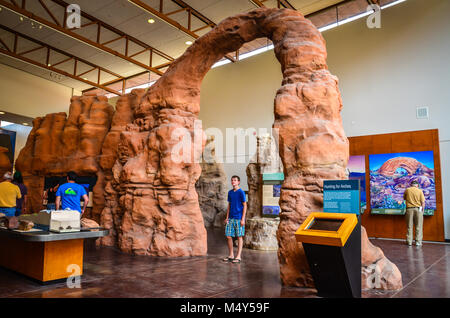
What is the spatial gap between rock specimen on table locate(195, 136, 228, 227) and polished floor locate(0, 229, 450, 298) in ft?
23.4

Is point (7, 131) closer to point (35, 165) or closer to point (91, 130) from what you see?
point (35, 165)

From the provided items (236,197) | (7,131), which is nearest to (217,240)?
(236,197)

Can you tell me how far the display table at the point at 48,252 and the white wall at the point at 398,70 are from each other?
9.64 meters

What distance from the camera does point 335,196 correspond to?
4.31 meters

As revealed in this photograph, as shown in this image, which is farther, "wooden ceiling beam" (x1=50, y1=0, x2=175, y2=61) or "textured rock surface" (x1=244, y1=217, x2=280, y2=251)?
"wooden ceiling beam" (x1=50, y1=0, x2=175, y2=61)

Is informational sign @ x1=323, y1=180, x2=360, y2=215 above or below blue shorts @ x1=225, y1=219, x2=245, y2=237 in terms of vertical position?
above

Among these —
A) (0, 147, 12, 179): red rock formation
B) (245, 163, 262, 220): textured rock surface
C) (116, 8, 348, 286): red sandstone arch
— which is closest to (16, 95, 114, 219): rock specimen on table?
(0, 147, 12, 179): red rock formation

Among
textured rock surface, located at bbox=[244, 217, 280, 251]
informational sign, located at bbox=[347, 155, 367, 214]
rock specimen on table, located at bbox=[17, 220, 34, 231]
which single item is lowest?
textured rock surface, located at bbox=[244, 217, 280, 251]

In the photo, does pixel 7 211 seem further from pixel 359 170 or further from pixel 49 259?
pixel 359 170

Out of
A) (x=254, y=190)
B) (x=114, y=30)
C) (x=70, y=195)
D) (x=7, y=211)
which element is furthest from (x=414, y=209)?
(x=114, y=30)

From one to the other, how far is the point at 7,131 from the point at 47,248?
55.4 feet

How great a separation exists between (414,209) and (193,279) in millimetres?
7441

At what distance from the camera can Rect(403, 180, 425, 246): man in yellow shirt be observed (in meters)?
9.37

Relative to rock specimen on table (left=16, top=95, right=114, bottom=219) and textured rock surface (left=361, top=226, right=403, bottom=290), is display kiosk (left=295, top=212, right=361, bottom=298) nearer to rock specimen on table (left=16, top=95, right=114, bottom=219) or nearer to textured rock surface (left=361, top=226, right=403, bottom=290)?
textured rock surface (left=361, top=226, right=403, bottom=290)
